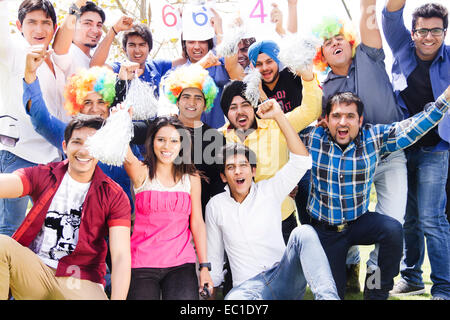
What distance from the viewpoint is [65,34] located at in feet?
13.0

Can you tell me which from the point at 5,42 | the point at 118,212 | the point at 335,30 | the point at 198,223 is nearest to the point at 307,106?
the point at 335,30

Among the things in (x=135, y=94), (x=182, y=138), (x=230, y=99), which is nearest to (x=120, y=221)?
(x=182, y=138)

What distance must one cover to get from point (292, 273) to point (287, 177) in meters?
0.73

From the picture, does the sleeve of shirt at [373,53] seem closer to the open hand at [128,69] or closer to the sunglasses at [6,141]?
the open hand at [128,69]

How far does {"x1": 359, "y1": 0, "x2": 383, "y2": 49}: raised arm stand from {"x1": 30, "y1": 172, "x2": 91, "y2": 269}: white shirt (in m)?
2.61

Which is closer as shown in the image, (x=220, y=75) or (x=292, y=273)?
(x=292, y=273)

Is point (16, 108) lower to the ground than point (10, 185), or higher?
higher

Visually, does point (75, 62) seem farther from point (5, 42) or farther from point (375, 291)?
point (375, 291)

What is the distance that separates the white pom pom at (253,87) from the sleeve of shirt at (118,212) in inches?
54.8

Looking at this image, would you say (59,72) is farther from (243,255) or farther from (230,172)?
(243,255)
